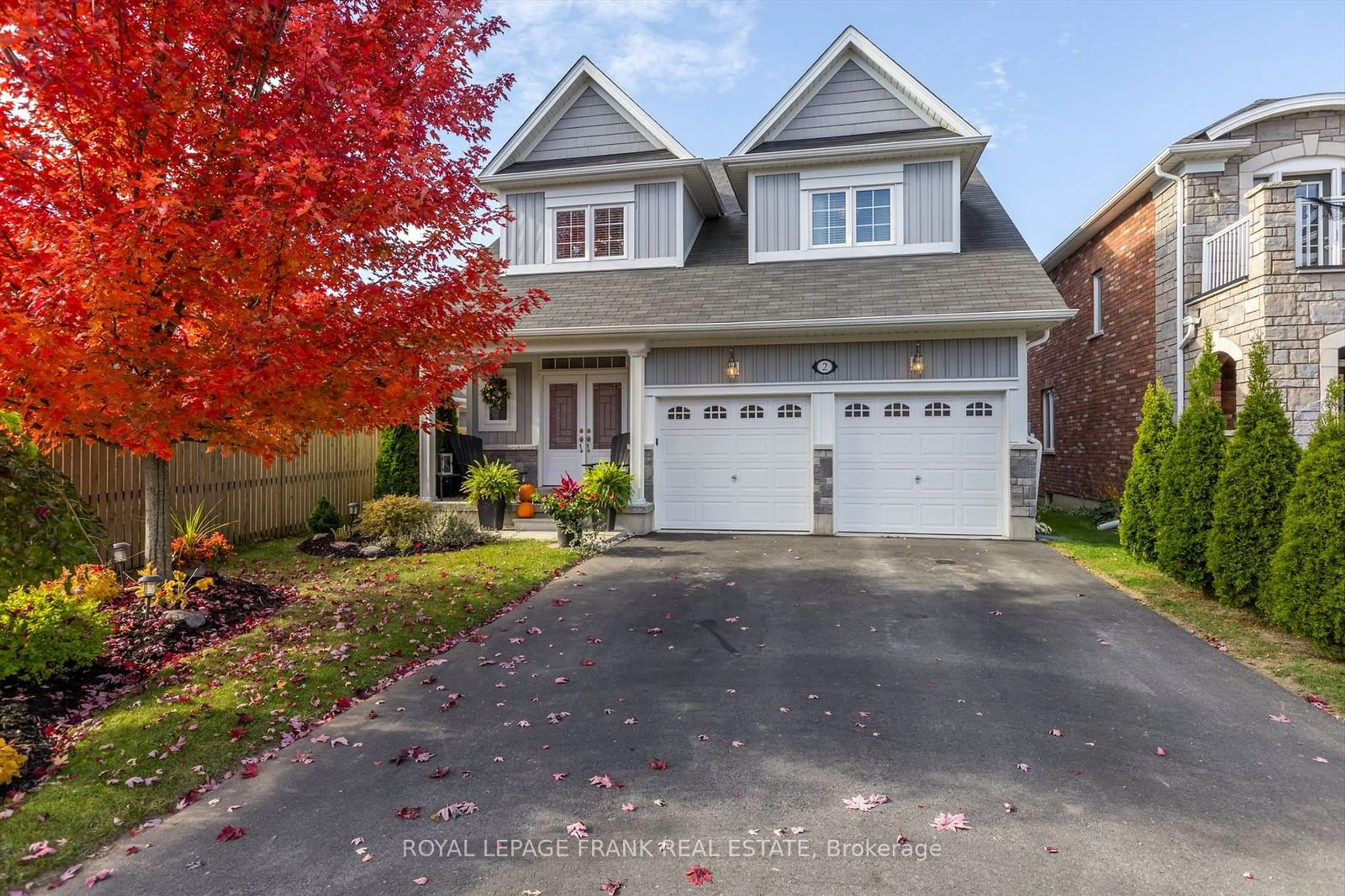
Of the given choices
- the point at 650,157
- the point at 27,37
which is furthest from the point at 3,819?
the point at 650,157

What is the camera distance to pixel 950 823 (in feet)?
9.84

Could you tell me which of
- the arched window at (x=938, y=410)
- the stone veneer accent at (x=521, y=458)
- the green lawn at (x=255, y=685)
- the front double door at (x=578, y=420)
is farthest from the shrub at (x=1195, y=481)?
the stone veneer accent at (x=521, y=458)

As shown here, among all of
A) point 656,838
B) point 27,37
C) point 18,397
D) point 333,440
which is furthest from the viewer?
point 333,440

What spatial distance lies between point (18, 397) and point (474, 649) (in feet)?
10.7

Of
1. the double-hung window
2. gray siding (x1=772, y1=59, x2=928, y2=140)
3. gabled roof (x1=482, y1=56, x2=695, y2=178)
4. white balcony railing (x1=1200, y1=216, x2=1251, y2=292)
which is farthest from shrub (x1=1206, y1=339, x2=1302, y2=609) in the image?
gabled roof (x1=482, y1=56, x2=695, y2=178)

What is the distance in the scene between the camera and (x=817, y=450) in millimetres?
11031

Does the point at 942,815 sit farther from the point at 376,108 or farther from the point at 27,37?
the point at 27,37

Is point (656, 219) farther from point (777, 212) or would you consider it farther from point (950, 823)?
point (950, 823)

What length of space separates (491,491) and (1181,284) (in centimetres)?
1149

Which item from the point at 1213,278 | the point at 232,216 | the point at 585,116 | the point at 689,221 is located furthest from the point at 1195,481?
the point at 585,116

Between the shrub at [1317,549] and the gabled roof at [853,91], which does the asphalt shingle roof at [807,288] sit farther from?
the shrub at [1317,549]

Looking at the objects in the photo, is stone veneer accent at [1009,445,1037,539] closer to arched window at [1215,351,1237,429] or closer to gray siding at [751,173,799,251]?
arched window at [1215,351,1237,429]

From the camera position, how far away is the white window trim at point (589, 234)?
12.8 meters

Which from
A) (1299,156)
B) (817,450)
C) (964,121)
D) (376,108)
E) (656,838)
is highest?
(964,121)
